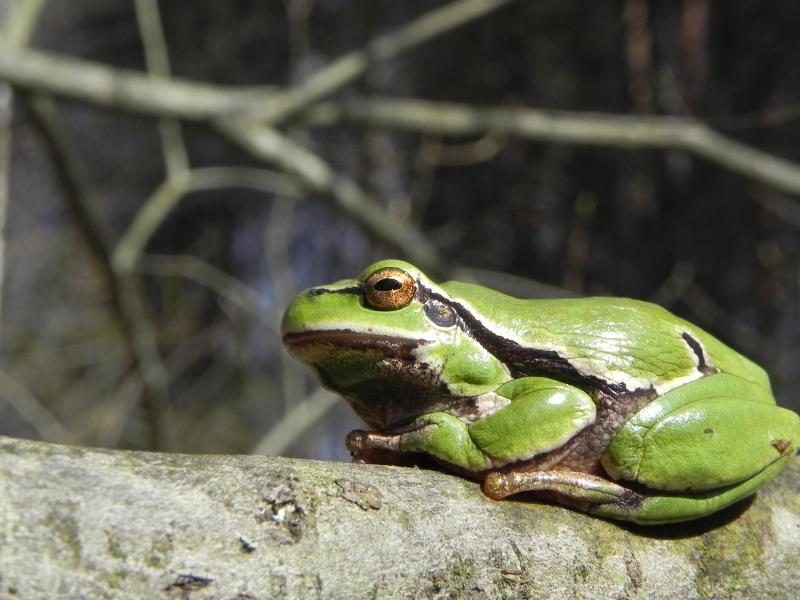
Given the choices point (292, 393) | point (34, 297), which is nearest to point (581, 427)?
point (292, 393)

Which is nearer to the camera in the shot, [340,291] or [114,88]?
[340,291]

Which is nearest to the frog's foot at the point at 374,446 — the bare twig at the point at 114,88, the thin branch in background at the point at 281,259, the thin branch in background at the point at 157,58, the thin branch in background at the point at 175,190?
the bare twig at the point at 114,88

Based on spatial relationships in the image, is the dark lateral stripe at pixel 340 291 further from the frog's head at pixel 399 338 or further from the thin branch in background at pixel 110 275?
the thin branch in background at pixel 110 275

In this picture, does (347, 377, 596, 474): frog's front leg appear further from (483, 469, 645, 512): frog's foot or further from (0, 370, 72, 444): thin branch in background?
(0, 370, 72, 444): thin branch in background

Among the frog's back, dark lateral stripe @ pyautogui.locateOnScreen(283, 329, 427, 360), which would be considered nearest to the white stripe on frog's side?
the frog's back

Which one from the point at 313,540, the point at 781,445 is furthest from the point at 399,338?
the point at 781,445

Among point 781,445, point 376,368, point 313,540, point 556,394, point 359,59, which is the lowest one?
point 313,540

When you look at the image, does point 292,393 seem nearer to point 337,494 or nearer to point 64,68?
point 64,68

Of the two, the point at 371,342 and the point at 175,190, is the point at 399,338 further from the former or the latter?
the point at 175,190

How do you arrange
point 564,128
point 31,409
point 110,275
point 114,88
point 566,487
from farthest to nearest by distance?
point 31,409 < point 110,275 < point 564,128 < point 114,88 < point 566,487
